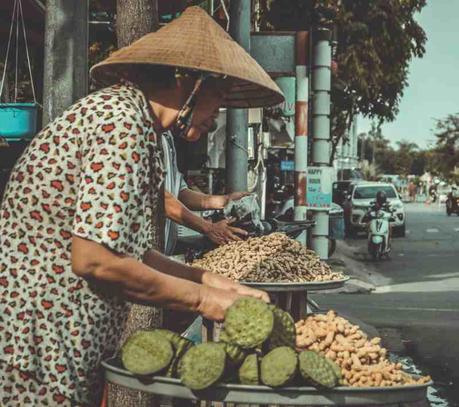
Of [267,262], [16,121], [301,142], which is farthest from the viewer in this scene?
[301,142]

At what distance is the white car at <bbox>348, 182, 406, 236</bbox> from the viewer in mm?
28859

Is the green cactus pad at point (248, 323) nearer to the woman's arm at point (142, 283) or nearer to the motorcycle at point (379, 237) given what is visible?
the woman's arm at point (142, 283)

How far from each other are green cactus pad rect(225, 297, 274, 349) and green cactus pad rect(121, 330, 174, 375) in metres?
0.21

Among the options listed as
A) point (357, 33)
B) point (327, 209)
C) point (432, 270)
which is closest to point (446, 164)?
point (357, 33)

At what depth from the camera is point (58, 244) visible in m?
2.59

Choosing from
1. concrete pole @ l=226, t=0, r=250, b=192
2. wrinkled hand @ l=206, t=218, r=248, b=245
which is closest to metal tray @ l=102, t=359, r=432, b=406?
wrinkled hand @ l=206, t=218, r=248, b=245

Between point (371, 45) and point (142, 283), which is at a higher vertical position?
point (371, 45)

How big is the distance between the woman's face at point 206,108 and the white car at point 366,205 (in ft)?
84.9

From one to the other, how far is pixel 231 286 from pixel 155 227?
47.5 inches

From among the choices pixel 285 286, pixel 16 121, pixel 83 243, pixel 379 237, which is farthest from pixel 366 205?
pixel 83 243

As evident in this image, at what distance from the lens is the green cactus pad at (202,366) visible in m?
2.62

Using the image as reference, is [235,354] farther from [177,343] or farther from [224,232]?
[224,232]

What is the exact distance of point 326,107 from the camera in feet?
41.0

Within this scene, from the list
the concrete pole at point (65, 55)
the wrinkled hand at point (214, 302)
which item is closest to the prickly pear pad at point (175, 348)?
the wrinkled hand at point (214, 302)
